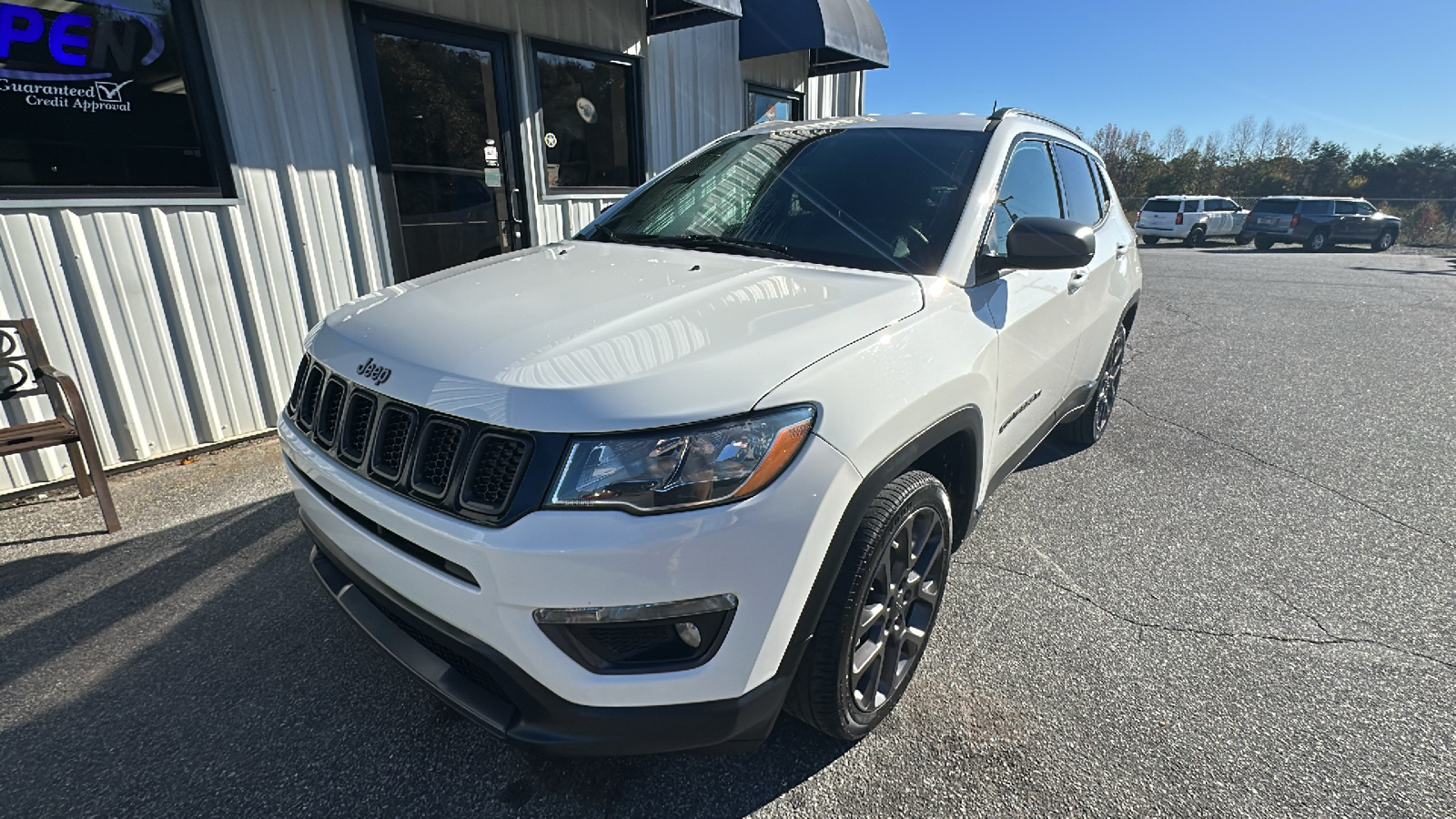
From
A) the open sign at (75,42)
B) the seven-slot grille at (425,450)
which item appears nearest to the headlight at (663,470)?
the seven-slot grille at (425,450)

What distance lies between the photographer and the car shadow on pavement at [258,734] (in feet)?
5.94

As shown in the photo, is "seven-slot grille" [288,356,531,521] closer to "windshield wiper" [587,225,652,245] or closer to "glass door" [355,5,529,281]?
"windshield wiper" [587,225,652,245]

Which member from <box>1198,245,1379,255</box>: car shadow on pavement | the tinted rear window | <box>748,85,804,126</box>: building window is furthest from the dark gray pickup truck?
<box>748,85,804,126</box>: building window

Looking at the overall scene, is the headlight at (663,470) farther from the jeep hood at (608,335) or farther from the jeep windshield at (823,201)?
the jeep windshield at (823,201)

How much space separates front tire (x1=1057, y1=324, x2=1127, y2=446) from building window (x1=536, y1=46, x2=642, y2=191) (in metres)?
4.19

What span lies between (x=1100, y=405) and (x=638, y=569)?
3.79m

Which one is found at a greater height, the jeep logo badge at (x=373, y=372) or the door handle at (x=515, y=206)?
the door handle at (x=515, y=206)

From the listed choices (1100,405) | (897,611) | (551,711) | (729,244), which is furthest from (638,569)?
(1100,405)

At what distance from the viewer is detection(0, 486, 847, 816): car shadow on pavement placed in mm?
1810

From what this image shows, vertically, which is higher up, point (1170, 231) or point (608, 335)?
point (608, 335)

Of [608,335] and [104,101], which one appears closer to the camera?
[608,335]

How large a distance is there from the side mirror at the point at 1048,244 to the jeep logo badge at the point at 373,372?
5.87 feet

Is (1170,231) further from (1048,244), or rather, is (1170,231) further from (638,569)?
(638,569)

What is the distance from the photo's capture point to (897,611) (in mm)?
2016
